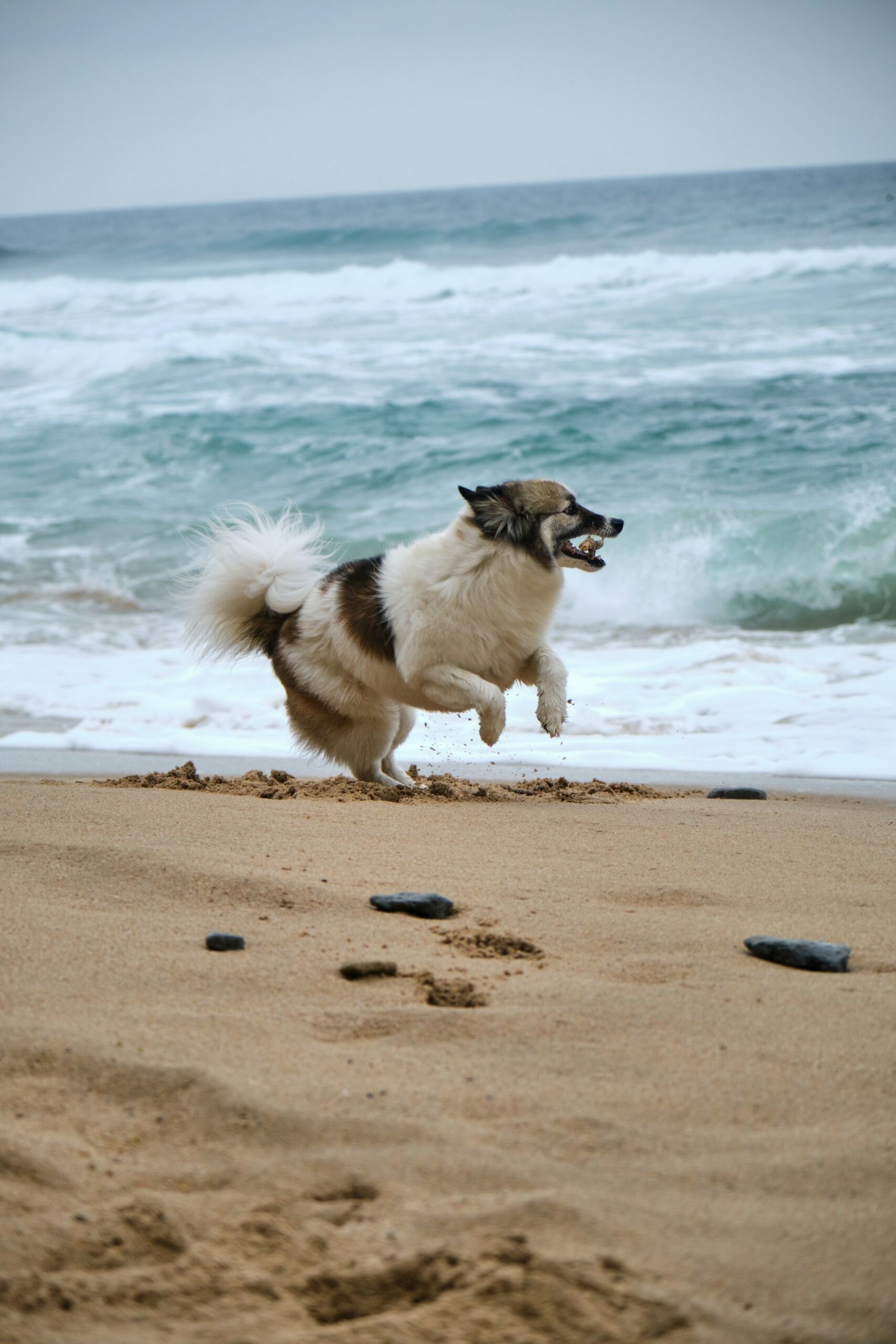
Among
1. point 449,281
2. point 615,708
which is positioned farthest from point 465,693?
point 449,281

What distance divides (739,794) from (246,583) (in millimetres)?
2497

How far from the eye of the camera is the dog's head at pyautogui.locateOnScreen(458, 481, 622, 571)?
513cm

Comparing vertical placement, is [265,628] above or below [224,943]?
above

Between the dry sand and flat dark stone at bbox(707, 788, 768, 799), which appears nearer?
the dry sand

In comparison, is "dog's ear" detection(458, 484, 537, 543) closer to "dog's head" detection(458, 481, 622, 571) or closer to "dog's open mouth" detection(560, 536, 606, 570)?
"dog's head" detection(458, 481, 622, 571)

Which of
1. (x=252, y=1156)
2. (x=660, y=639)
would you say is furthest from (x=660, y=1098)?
(x=660, y=639)

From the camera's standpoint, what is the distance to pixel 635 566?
A: 11.1m

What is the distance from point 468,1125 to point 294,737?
3.73 metres

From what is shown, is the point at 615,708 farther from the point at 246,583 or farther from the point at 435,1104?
the point at 435,1104

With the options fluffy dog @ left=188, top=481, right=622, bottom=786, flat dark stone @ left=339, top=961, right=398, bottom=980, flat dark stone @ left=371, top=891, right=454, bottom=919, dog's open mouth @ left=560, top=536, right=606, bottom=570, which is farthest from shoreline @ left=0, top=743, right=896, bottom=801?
flat dark stone @ left=339, top=961, right=398, bottom=980

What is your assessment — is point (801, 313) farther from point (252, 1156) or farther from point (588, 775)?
point (252, 1156)

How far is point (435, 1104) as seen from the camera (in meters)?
2.23

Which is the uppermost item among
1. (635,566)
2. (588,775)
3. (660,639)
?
(635,566)

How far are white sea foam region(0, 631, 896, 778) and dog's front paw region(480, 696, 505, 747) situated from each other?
1.07m
